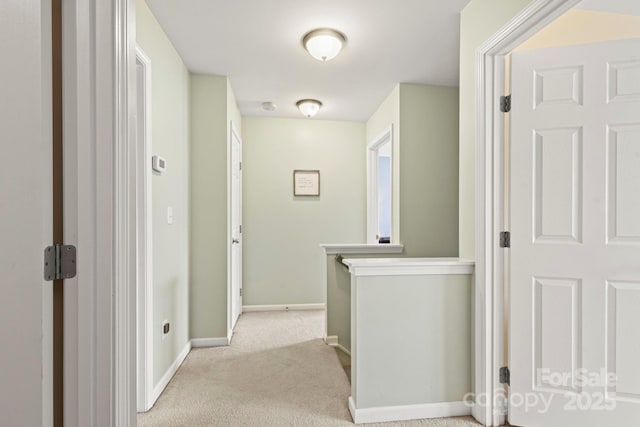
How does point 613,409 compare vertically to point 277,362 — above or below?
above

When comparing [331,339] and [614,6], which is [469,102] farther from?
[331,339]

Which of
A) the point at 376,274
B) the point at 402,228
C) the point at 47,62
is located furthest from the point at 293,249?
the point at 47,62

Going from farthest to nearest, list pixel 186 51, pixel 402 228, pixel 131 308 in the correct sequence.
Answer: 1. pixel 402 228
2. pixel 186 51
3. pixel 131 308

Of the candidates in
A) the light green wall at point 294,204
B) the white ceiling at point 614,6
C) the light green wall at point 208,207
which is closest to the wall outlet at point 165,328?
the light green wall at point 208,207

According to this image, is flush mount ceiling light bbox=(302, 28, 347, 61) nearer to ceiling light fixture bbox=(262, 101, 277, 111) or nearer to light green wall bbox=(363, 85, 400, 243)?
light green wall bbox=(363, 85, 400, 243)

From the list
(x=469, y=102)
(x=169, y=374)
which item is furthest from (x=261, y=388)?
(x=469, y=102)

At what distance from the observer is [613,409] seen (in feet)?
5.22

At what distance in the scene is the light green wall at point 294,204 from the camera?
13.7 ft

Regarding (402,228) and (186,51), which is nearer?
(186,51)

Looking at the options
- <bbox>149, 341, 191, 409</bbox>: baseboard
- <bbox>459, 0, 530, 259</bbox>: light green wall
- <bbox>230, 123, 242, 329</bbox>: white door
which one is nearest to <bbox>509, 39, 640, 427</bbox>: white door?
<bbox>459, 0, 530, 259</bbox>: light green wall

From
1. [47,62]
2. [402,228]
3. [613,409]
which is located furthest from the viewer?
[402,228]

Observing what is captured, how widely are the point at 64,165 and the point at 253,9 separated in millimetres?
1609

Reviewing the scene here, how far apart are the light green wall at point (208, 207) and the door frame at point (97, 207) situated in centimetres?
191

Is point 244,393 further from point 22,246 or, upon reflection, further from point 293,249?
point 293,249
